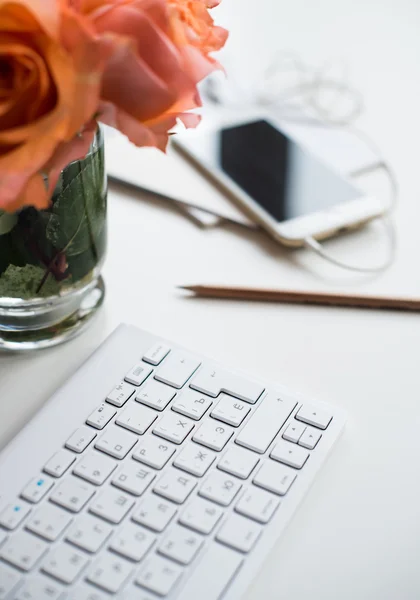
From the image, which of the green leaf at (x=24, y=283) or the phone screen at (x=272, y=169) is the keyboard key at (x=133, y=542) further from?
the phone screen at (x=272, y=169)

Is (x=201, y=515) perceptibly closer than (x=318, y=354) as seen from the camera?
Yes

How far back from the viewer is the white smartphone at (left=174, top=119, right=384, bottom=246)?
63 cm

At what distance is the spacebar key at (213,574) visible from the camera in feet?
1.24

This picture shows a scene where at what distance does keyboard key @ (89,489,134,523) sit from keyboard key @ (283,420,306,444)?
11 centimetres

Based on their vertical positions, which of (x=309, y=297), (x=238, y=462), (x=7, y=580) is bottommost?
(x=7, y=580)

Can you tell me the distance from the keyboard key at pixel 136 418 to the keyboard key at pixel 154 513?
5cm

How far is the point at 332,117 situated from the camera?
0.80m

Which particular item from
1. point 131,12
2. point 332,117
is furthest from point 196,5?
point 332,117

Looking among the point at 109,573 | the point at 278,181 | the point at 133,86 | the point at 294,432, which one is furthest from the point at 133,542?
the point at 278,181

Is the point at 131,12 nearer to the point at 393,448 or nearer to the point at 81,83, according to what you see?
the point at 81,83

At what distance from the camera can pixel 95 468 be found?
1.43 ft

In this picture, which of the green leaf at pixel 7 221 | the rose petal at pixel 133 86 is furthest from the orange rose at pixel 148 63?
the green leaf at pixel 7 221

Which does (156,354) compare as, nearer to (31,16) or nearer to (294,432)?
(294,432)

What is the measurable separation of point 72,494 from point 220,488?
0.29 ft
